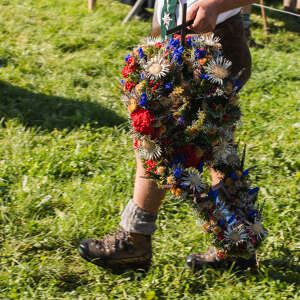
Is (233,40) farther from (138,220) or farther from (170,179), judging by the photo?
(138,220)

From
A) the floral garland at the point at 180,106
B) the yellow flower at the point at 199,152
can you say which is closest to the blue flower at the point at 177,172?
the floral garland at the point at 180,106

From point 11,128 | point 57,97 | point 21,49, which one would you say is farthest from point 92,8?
point 11,128

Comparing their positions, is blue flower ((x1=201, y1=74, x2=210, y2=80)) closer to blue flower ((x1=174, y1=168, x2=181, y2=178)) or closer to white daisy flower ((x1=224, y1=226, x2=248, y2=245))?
blue flower ((x1=174, y1=168, x2=181, y2=178))

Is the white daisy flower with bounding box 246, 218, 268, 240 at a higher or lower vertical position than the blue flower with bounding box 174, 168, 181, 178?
lower

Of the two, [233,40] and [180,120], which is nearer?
[180,120]

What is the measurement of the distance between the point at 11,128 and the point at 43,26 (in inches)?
88.7

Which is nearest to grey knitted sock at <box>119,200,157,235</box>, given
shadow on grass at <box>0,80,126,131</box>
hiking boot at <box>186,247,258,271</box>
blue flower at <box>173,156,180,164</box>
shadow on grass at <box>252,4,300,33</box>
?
hiking boot at <box>186,247,258,271</box>

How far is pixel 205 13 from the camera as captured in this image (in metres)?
1.92

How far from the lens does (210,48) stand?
1992 millimetres

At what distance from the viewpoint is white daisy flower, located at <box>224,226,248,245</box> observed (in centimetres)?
225

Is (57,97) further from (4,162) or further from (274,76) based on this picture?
(274,76)

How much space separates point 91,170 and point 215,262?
1189mm

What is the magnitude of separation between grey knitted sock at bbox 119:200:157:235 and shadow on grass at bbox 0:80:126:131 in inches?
59.6

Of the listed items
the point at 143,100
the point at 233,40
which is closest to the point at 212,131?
the point at 143,100
